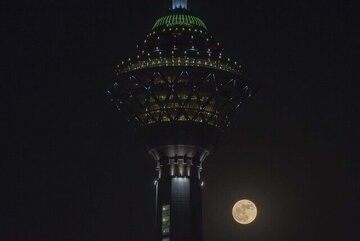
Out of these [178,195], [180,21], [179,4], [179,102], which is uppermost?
[179,4]

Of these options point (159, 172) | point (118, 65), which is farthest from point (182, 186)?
point (118, 65)

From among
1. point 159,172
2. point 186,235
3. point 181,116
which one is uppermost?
point 181,116

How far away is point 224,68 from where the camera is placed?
13362 cm

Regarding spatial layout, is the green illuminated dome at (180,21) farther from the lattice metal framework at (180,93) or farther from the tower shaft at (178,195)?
the tower shaft at (178,195)

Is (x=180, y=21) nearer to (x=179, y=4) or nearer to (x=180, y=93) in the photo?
(x=179, y=4)

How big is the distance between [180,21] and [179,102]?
14.0m

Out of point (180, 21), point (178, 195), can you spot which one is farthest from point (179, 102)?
point (178, 195)

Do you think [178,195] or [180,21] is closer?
[178,195]

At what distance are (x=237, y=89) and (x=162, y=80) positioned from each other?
512 inches

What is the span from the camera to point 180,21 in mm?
138875

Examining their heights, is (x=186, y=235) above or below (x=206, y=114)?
below

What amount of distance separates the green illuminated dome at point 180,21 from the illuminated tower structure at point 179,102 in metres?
0.16

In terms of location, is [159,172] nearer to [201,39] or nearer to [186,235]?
[186,235]

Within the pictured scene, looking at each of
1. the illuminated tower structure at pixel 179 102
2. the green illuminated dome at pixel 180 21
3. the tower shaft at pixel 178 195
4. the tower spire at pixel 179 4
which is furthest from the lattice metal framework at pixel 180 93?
the tower spire at pixel 179 4
